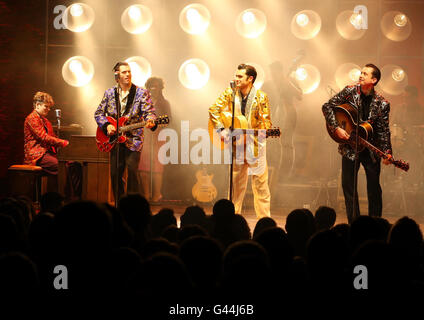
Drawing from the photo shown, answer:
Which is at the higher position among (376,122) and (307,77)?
(307,77)

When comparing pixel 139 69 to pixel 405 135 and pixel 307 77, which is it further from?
pixel 405 135

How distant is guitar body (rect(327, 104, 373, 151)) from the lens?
492cm

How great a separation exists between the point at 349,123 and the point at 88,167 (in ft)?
12.8

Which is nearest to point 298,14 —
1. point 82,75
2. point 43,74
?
point 82,75

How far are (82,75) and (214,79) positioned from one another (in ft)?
7.83

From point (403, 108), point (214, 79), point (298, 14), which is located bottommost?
point (403, 108)

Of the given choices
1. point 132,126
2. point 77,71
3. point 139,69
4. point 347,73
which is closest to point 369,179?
point 132,126

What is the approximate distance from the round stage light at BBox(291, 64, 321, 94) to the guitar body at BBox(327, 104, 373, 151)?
3.33 meters

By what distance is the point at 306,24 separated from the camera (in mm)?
8266

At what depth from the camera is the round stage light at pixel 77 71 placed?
858cm

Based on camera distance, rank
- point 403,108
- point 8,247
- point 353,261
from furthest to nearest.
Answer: point 403,108 < point 8,247 < point 353,261

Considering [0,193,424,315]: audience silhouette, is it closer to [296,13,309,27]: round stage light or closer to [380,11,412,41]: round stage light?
[296,13,309,27]: round stage light

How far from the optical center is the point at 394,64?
8461mm

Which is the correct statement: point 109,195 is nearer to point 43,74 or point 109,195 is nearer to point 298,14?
point 43,74
